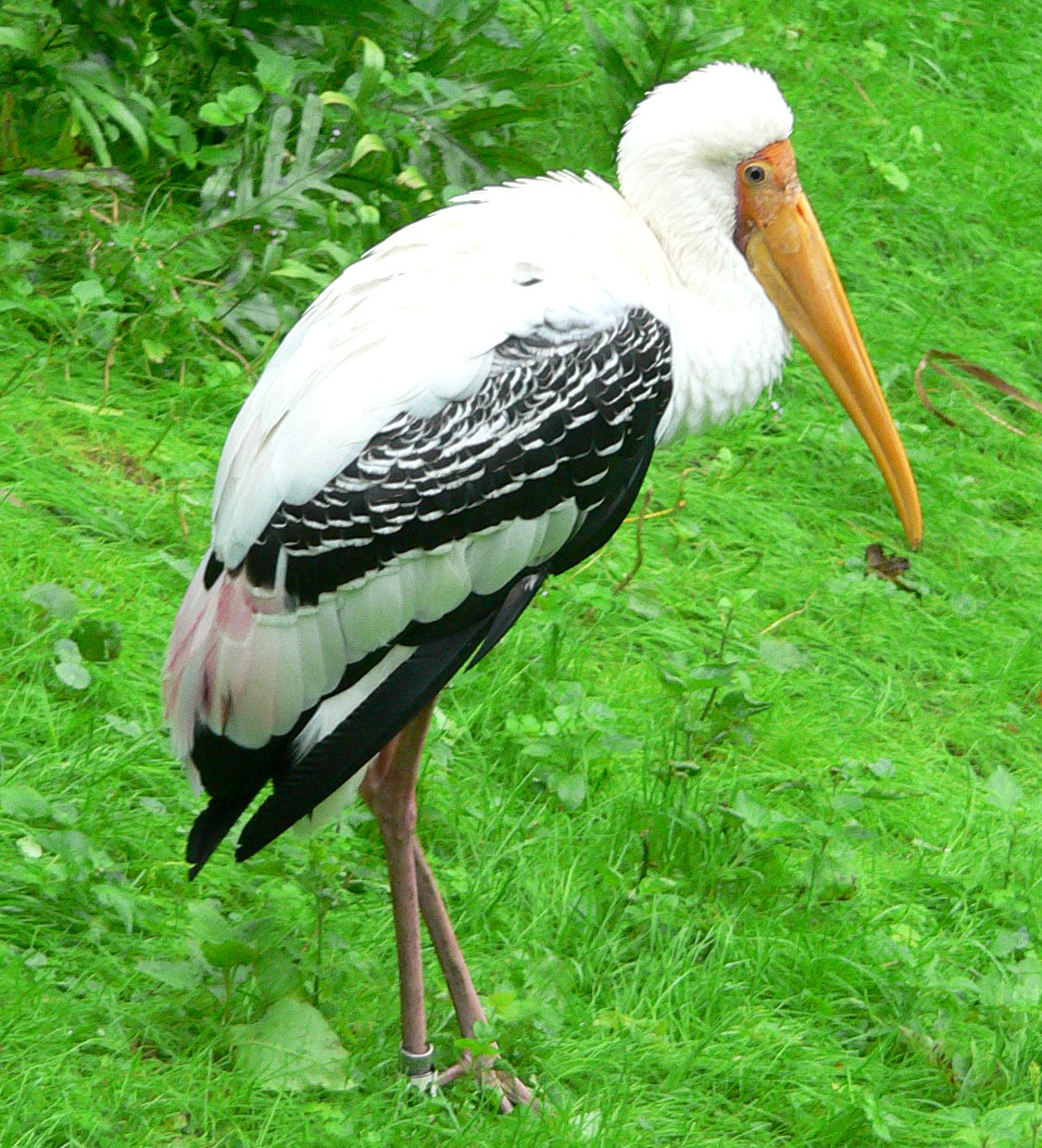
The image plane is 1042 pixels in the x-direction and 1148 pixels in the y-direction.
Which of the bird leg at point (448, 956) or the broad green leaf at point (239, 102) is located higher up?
the broad green leaf at point (239, 102)

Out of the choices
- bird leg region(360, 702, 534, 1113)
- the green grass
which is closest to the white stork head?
the green grass

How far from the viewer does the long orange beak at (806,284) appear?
3031 millimetres

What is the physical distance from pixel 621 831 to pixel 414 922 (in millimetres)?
655

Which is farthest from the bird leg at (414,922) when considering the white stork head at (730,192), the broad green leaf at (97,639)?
the white stork head at (730,192)

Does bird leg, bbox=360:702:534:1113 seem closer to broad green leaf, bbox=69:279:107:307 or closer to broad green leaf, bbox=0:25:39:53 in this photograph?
broad green leaf, bbox=69:279:107:307

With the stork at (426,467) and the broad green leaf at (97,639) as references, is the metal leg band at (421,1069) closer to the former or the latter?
the stork at (426,467)

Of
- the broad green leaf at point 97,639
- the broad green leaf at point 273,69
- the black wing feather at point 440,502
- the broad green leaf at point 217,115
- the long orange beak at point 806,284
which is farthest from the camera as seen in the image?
the broad green leaf at point 273,69

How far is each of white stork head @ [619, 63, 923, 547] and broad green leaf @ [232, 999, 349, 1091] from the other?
137cm

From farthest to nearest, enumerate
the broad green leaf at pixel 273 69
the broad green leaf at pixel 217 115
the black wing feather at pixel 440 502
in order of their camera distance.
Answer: the broad green leaf at pixel 273 69
the broad green leaf at pixel 217 115
the black wing feather at pixel 440 502

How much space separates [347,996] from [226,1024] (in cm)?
25

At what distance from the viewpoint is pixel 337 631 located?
2.66m

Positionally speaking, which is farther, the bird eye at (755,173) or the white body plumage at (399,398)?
the bird eye at (755,173)

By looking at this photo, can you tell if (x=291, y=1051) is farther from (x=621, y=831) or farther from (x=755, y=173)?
(x=755, y=173)

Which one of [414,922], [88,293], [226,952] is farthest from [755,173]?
[88,293]
